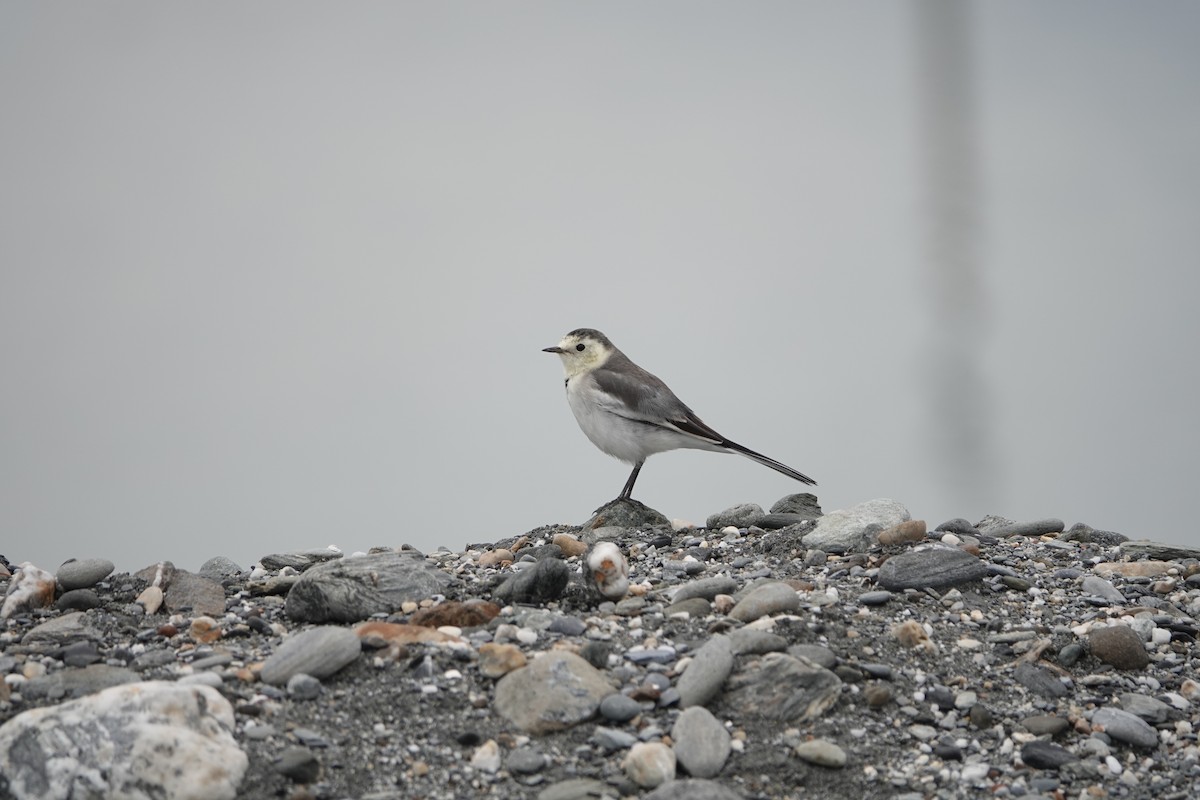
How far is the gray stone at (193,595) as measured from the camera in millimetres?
5566

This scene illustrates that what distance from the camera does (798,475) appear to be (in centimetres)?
751

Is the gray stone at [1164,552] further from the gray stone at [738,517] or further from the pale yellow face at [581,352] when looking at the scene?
the pale yellow face at [581,352]

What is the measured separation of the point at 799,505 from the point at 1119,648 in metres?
2.52

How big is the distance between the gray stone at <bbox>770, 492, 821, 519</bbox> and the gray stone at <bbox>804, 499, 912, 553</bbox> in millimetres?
709

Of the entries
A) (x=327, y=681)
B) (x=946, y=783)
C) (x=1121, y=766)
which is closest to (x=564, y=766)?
(x=327, y=681)

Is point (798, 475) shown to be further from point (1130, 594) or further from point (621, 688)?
point (621, 688)

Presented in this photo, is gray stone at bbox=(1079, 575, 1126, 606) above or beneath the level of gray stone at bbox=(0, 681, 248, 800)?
above

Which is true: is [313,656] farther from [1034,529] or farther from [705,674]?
[1034,529]

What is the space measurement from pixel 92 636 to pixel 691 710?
8.41 ft

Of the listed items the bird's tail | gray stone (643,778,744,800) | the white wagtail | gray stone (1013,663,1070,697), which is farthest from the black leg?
gray stone (643,778,744,800)

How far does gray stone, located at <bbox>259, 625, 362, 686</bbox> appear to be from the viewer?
4371mm

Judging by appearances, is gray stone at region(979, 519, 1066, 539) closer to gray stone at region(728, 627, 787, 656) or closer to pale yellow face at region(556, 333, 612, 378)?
pale yellow face at region(556, 333, 612, 378)

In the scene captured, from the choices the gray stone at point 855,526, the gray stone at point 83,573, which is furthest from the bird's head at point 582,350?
the gray stone at point 83,573

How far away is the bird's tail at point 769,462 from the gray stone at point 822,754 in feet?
11.4
